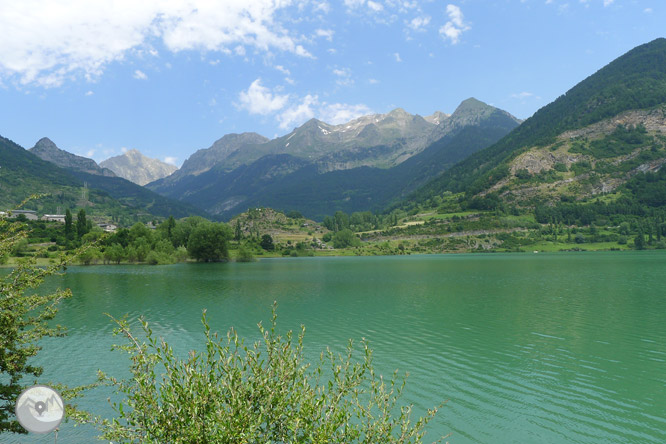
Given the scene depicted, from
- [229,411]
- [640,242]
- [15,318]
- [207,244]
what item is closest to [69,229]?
[207,244]

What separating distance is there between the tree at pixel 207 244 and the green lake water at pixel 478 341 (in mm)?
95956

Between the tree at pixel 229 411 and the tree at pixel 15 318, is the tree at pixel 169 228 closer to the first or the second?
the tree at pixel 15 318

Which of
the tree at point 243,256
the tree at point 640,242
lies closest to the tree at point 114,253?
the tree at point 243,256

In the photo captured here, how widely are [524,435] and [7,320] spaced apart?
20397 mm

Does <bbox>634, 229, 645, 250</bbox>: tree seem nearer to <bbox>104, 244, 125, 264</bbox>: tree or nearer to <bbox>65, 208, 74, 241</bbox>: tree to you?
<bbox>104, 244, 125, 264</bbox>: tree

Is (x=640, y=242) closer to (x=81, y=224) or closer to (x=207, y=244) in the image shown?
(x=207, y=244)

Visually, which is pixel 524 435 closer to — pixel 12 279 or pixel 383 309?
pixel 12 279

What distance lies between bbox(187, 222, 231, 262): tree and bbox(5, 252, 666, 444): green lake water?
315 feet

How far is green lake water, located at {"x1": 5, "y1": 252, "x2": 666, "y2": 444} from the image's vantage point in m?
19.4

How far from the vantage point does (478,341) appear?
112ft

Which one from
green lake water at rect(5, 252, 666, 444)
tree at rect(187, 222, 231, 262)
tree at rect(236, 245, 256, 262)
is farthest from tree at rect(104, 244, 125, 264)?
green lake water at rect(5, 252, 666, 444)

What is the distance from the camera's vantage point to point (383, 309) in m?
50.6

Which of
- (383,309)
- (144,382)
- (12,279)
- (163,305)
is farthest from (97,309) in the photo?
(144,382)

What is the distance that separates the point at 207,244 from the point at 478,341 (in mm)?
151525
